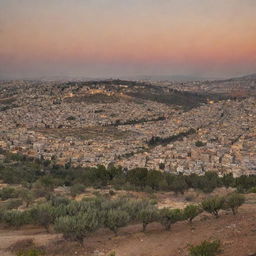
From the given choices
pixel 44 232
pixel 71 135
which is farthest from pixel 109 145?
pixel 44 232

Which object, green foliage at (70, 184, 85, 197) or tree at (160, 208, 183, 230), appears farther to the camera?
green foliage at (70, 184, 85, 197)

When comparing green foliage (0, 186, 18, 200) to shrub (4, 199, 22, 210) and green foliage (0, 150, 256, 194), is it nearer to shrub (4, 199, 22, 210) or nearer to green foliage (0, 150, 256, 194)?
green foliage (0, 150, 256, 194)

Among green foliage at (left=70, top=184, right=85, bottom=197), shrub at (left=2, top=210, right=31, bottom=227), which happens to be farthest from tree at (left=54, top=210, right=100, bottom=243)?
green foliage at (left=70, top=184, right=85, bottom=197)

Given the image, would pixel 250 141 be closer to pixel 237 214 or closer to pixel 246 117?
pixel 246 117

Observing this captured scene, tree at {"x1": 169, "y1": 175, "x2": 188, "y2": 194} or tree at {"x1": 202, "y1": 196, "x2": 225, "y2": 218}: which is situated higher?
tree at {"x1": 202, "y1": 196, "x2": 225, "y2": 218}

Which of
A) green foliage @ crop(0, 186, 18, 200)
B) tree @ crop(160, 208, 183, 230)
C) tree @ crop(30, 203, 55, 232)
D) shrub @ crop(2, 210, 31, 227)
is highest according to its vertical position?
tree @ crop(160, 208, 183, 230)

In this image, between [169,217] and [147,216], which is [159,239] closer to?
[147,216]
